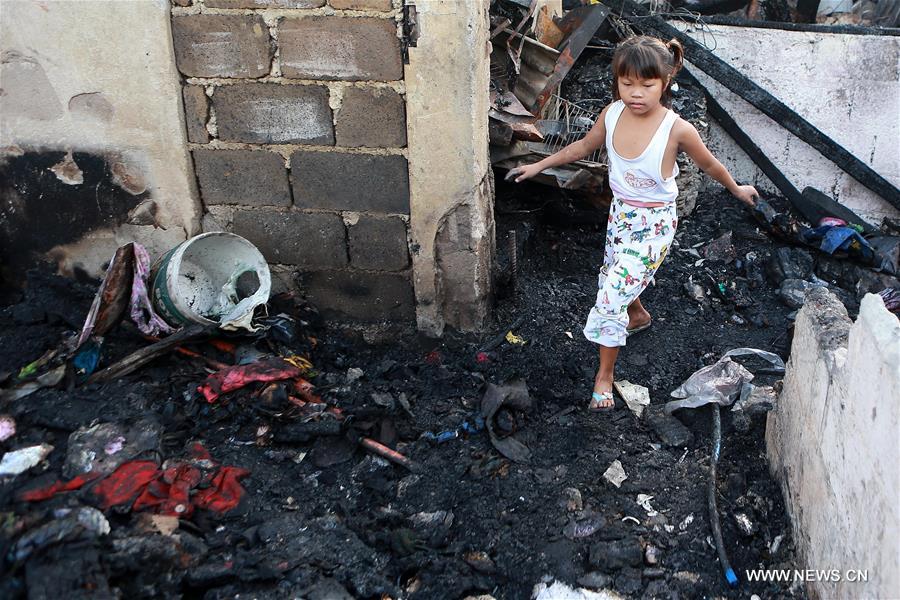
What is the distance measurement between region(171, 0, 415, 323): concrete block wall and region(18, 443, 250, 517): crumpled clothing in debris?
131 centimetres

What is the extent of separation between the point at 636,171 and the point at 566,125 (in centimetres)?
169

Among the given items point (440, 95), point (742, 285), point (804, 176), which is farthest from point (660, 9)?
point (440, 95)

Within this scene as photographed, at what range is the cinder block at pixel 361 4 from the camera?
3.38 meters

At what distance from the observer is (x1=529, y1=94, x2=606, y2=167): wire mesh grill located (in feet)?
15.9

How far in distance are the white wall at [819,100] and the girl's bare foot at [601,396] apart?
11.9ft

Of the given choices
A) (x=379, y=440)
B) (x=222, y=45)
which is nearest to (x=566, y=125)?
(x=222, y=45)

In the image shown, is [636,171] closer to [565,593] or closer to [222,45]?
[565,593]

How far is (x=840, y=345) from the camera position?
2525mm

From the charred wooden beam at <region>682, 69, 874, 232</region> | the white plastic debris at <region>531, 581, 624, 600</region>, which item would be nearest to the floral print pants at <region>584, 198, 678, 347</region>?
the white plastic debris at <region>531, 581, 624, 600</region>

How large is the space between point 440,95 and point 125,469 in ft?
6.85

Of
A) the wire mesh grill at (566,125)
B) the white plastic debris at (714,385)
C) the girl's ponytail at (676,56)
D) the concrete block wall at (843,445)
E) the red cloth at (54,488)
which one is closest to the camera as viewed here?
the concrete block wall at (843,445)

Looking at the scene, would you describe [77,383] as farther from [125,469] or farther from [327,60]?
[327,60]

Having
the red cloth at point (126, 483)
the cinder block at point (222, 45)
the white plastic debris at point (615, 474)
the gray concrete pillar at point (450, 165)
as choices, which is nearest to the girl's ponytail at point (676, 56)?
the gray concrete pillar at point (450, 165)

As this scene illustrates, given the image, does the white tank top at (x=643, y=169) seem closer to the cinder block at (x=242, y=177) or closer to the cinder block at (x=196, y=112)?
the cinder block at (x=242, y=177)
